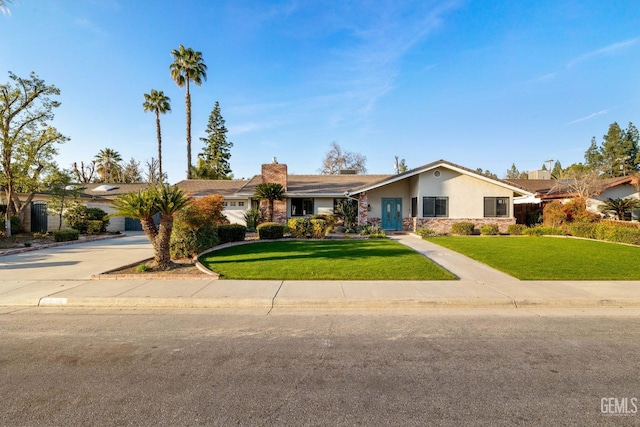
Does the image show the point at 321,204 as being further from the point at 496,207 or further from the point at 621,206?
the point at 621,206

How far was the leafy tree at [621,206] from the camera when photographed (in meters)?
20.5

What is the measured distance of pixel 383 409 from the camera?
292cm

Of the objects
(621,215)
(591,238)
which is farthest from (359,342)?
(621,215)

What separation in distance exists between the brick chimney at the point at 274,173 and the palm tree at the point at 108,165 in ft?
115

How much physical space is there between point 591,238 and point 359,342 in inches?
741

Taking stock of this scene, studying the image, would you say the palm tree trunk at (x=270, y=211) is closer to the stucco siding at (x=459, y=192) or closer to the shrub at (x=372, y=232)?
the shrub at (x=372, y=232)

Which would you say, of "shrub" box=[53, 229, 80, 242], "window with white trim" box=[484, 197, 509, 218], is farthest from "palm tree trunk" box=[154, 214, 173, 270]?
"window with white trim" box=[484, 197, 509, 218]

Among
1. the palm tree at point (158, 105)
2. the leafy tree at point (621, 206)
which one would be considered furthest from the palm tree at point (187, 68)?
the leafy tree at point (621, 206)

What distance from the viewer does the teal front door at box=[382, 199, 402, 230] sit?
69.5 feet

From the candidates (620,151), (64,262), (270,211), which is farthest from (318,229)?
(620,151)

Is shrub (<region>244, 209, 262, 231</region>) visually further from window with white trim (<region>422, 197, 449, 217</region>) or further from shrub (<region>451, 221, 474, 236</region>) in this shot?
shrub (<region>451, 221, 474, 236</region>)

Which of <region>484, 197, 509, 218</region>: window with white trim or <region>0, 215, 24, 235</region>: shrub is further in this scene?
<region>484, 197, 509, 218</region>: window with white trim

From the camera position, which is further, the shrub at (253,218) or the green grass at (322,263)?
the shrub at (253,218)

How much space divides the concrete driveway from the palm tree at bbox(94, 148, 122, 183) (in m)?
37.4
